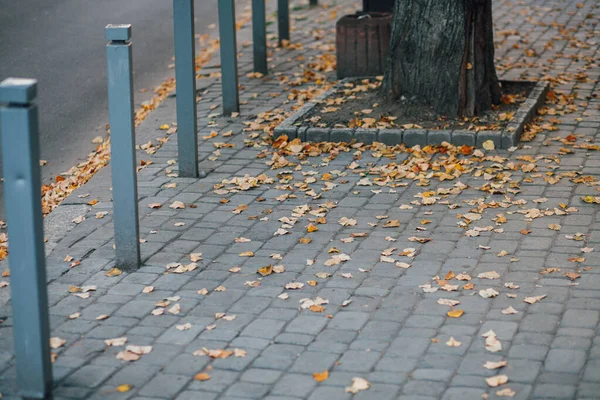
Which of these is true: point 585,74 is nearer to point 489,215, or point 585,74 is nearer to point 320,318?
point 489,215

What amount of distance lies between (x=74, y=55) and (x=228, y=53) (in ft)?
12.3

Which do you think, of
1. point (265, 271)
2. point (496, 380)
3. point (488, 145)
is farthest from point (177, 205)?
point (496, 380)

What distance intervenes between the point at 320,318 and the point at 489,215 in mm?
1918

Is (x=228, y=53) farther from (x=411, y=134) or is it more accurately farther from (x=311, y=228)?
(x=311, y=228)

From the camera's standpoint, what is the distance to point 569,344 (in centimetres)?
462

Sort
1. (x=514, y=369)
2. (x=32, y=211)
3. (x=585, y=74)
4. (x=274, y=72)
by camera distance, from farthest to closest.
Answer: (x=274, y=72), (x=585, y=74), (x=514, y=369), (x=32, y=211)

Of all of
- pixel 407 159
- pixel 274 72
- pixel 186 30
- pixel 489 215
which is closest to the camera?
pixel 489 215

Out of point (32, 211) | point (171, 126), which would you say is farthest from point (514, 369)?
point (171, 126)

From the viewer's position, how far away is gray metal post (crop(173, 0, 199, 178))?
23.6 ft

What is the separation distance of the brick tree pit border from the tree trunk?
450mm

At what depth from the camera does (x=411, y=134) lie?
804 cm

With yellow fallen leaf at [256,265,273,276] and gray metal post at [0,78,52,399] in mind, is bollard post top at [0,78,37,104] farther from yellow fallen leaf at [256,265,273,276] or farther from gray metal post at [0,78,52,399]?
yellow fallen leaf at [256,265,273,276]

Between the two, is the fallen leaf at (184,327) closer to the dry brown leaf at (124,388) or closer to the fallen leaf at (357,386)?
the dry brown leaf at (124,388)

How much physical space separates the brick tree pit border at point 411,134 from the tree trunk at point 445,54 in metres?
0.45
